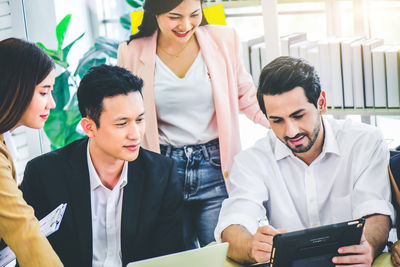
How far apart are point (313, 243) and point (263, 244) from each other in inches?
10.4

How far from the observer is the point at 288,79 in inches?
82.7

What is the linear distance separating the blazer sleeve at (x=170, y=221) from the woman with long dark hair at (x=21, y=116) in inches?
17.7

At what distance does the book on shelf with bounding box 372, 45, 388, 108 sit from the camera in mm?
2858

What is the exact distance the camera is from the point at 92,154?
2203 mm

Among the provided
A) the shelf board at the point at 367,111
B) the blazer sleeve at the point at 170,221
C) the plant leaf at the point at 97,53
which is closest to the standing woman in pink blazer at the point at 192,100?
the blazer sleeve at the point at 170,221

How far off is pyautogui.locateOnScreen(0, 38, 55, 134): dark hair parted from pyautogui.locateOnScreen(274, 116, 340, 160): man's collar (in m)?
0.89

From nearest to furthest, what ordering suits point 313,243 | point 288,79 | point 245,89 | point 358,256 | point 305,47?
point 313,243 < point 358,256 < point 288,79 < point 245,89 < point 305,47

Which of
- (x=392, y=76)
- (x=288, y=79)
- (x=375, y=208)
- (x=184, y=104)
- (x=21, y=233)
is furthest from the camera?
(x=392, y=76)

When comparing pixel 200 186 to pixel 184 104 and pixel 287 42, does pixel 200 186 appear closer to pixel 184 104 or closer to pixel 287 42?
pixel 184 104

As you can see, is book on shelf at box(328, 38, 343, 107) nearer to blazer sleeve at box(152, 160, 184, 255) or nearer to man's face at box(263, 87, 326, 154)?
man's face at box(263, 87, 326, 154)

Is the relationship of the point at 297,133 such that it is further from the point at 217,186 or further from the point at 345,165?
the point at 217,186

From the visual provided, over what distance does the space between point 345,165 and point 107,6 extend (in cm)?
335

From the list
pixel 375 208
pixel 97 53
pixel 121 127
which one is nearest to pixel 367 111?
pixel 375 208

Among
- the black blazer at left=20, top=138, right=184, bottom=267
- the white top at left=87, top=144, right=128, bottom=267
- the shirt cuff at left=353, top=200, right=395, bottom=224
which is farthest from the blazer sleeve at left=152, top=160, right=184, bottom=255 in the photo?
the shirt cuff at left=353, top=200, right=395, bottom=224
